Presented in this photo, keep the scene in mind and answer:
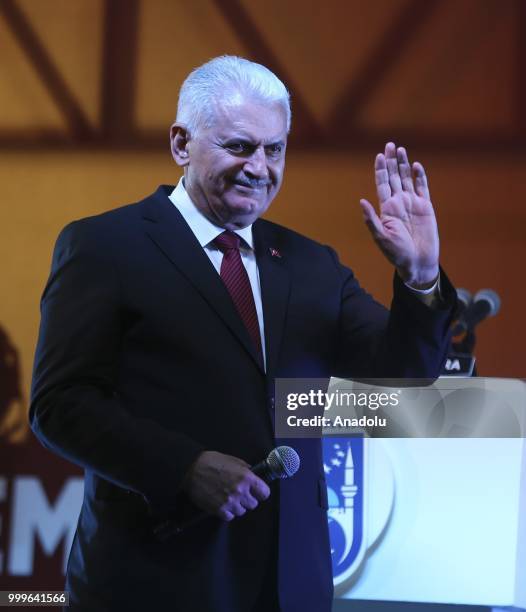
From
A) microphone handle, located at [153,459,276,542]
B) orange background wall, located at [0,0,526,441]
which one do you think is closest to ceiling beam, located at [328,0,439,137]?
orange background wall, located at [0,0,526,441]

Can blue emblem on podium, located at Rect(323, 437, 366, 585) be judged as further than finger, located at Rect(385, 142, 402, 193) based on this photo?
Yes

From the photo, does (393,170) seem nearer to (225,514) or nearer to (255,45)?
(225,514)

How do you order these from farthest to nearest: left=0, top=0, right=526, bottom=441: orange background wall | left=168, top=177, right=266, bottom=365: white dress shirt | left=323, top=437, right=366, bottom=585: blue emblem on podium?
left=0, top=0, right=526, bottom=441: orange background wall
left=323, top=437, right=366, bottom=585: blue emblem on podium
left=168, top=177, right=266, bottom=365: white dress shirt

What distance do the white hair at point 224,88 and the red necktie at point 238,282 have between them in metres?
0.20

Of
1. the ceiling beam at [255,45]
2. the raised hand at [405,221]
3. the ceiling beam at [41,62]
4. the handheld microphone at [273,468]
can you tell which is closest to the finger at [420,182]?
the raised hand at [405,221]

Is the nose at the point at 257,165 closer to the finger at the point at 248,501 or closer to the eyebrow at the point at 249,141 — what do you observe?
the eyebrow at the point at 249,141

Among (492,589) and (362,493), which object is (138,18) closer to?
(362,493)

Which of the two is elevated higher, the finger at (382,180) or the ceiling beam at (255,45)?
the ceiling beam at (255,45)

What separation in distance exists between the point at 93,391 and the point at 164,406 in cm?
11

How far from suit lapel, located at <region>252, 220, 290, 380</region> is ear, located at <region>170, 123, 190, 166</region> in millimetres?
171

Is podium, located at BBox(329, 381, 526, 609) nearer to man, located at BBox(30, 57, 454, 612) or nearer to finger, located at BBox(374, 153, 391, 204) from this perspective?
man, located at BBox(30, 57, 454, 612)

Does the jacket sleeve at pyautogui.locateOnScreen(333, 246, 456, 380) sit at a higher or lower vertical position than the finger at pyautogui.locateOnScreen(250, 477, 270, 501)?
higher

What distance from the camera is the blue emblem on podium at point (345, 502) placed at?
2.17m

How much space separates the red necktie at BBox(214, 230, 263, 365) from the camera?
1.49 meters
